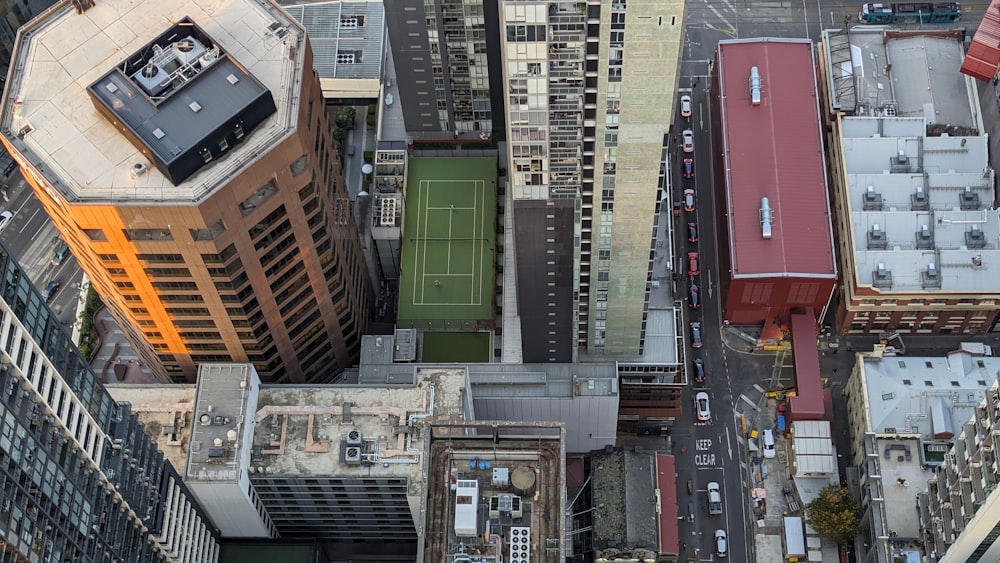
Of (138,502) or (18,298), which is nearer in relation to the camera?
(18,298)

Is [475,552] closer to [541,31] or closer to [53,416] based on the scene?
[53,416]

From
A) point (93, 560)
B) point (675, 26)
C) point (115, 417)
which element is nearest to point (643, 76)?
point (675, 26)

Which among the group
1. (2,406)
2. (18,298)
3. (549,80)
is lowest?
(2,406)

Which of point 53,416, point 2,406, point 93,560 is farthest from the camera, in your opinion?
point 93,560

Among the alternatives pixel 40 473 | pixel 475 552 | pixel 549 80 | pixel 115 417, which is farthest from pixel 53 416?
pixel 549 80

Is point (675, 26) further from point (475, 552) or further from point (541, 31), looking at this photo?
point (475, 552)

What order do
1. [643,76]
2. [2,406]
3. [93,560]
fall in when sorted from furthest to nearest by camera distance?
[643,76], [93,560], [2,406]

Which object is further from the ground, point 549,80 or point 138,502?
point 549,80
